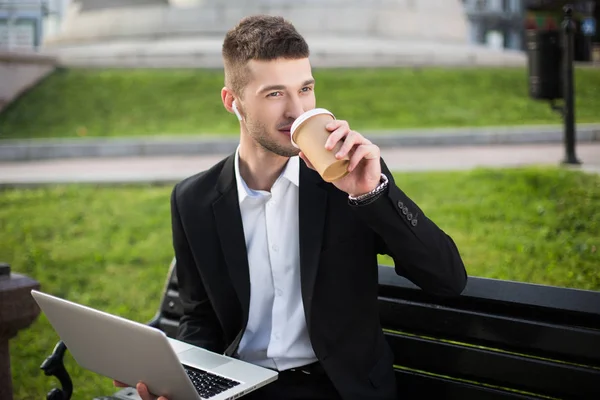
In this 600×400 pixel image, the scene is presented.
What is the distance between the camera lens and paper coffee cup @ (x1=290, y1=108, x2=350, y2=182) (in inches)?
76.0

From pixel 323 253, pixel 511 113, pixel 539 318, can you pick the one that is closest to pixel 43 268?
pixel 323 253

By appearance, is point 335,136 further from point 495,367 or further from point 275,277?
point 495,367

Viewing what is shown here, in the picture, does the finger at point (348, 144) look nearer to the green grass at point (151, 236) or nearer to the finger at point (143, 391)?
the finger at point (143, 391)

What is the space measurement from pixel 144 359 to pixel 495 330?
3.74 ft

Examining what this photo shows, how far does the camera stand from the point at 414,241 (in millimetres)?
2246

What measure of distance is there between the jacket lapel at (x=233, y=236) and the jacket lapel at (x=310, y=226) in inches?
8.7

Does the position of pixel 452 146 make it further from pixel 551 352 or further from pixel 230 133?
pixel 551 352

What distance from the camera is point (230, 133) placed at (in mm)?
13391

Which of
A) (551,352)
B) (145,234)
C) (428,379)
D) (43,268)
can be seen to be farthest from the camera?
(145,234)

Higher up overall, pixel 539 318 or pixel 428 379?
pixel 539 318

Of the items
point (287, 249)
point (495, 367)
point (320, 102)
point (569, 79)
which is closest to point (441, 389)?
point (495, 367)

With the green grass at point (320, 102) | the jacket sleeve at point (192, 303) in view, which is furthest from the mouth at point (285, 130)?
the green grass at point (320, 102)

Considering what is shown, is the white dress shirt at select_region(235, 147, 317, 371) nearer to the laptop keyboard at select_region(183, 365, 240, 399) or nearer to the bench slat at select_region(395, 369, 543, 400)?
the laptop keyboard at select_region(183, 365, 240, 399)

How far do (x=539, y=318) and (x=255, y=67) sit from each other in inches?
47.6
